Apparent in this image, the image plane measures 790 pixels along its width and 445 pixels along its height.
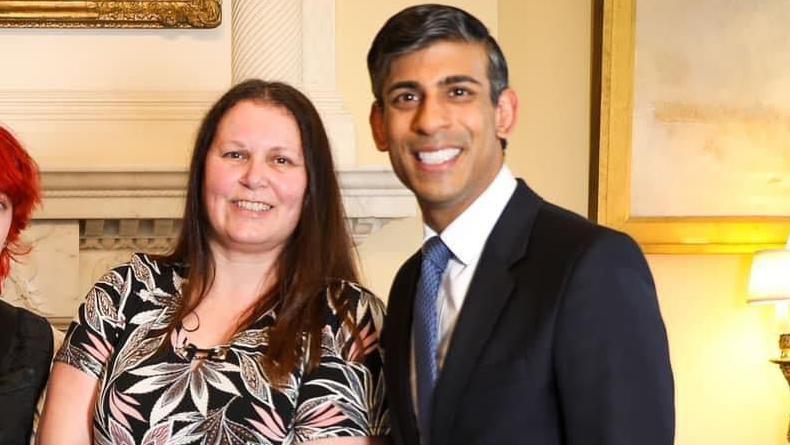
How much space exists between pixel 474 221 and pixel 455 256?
6 cm

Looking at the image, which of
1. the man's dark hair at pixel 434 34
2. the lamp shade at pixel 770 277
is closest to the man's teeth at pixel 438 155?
the man's dark hair at pixel 434 34

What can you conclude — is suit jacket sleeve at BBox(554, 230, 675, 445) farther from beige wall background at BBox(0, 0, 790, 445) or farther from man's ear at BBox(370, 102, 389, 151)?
beige wall background at BBox(0, 0, 790, 445)

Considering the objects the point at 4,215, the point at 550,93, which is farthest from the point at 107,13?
the point at 4,215

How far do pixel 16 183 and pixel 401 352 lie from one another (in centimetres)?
81

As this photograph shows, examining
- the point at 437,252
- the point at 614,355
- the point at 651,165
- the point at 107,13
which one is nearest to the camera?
the point at 614,355

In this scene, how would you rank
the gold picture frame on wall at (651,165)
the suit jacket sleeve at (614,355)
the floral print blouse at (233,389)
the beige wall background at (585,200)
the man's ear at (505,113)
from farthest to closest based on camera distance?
the gold picture frame on wall at (651,165), the beige wall background at (585,200), the floral print blouse at (233,389), the man's ear at (505,113), the suit jacket sleeve at (614,355)

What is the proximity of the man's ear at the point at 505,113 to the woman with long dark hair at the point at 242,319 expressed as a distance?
18.0 inches

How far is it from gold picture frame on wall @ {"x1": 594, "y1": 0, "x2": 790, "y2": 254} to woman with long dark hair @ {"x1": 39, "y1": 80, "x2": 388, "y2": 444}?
185 centimetres

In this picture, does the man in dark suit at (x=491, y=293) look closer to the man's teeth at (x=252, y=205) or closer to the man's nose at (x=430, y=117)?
the man's nose at (x=430, y=117)

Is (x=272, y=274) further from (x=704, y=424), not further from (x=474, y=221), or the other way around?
(x=704, y=424)

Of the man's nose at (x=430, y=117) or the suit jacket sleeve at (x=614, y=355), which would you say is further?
the man's nose at (x=430, y=117)

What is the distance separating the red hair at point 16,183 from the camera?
2.29m

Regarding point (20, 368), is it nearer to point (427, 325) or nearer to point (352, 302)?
point (352, 302)

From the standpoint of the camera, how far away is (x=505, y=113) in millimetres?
1840
